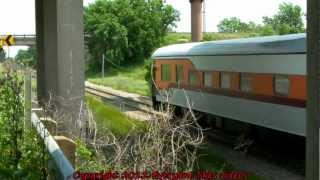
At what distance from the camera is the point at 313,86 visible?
3.27 meters

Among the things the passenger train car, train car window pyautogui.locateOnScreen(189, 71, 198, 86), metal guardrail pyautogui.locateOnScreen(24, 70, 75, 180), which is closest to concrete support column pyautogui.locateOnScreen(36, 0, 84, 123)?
the passenger train car

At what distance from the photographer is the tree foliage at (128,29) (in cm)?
7994

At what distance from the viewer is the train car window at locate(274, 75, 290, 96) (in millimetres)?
14203

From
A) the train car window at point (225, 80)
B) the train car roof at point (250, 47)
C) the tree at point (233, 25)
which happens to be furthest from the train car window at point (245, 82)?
the tree at point (233, 25)

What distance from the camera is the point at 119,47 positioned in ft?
262

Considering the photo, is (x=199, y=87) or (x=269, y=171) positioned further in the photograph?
(x=199, y=87)


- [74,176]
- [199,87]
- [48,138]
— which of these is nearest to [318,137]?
[74,176]

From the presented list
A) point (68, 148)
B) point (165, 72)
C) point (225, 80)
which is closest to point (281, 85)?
point (225, 80)

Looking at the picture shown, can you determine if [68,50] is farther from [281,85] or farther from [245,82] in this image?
[281,85]

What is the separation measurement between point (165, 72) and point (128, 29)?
57.6 metres

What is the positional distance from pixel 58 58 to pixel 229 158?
4.69 metres

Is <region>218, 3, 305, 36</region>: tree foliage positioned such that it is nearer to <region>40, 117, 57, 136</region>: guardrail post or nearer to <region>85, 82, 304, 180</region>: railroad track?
<region>85, 82, 304, 180</region>: railroad track

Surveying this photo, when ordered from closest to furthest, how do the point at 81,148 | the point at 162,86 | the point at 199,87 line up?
1. the point at 81,148
2. the point at 199,87
3. the point at 162,86

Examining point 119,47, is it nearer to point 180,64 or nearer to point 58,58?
point 180,64
